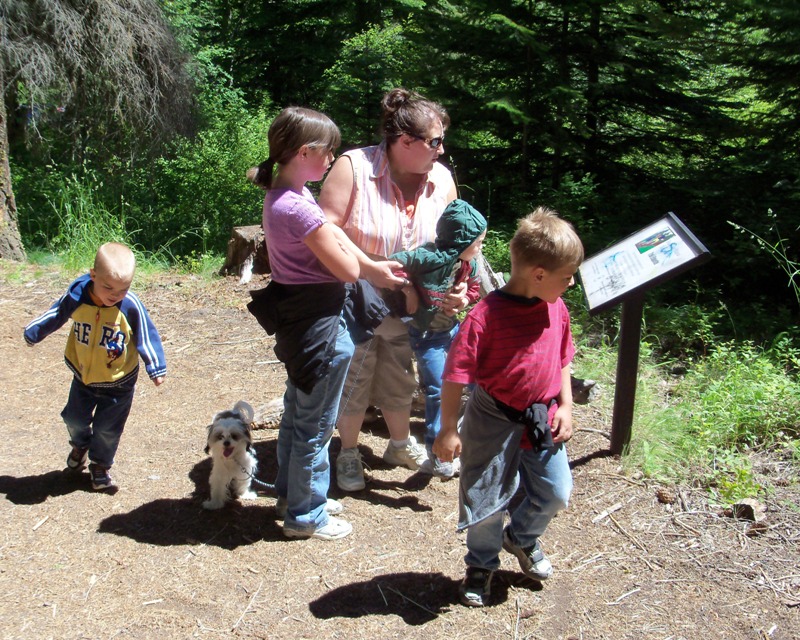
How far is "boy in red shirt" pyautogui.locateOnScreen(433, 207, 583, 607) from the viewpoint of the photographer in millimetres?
2729

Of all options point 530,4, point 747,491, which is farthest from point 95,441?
point 530,4

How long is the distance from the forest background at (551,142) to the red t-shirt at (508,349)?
5.70ft

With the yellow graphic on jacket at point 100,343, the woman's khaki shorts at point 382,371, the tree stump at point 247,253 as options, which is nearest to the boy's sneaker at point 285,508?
the woman's khaki shorts at point 382,371

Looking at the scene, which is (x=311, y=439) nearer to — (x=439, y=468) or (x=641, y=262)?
(x=439, y=468)

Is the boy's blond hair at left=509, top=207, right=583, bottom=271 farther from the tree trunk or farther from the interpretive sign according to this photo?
the tree trunk

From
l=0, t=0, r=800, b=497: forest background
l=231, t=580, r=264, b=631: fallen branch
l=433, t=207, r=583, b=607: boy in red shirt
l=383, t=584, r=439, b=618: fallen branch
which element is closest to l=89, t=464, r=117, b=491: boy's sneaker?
l=231, t=580, r=264, b=631: fallen branch

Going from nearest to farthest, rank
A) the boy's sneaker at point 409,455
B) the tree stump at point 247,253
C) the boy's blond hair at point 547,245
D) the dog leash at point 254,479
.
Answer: the boy's blond hair at point 547,245 → the dog leash at point 254,479 → the boy's sneaker at point 409,455 → the tree stump at point 247,253

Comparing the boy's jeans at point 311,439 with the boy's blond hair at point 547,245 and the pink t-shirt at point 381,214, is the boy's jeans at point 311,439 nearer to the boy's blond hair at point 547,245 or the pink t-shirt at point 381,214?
the pink t-shirt at point 381,214

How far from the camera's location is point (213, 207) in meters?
11.3

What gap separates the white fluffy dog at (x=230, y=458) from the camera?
12.3ft

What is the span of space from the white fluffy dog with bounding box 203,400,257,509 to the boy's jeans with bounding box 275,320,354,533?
308mm

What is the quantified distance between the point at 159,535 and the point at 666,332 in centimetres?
439

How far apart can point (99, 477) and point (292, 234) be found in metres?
1.83

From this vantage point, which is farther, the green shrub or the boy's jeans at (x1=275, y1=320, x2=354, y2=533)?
the green shrub
